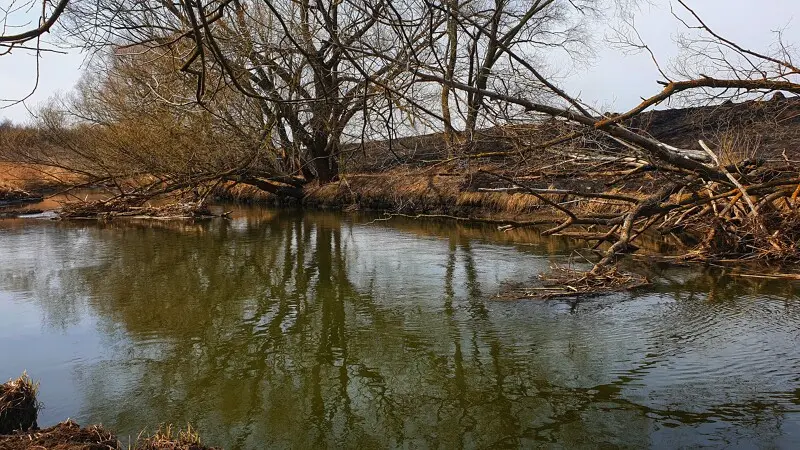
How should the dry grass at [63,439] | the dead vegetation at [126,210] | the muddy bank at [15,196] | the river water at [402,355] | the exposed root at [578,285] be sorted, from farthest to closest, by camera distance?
the muddy bank at [15,196] → the dead vegetation at [126,210] → the exposed root at [578,285] → the river water at [402,355] → the dry grass at [63,439]

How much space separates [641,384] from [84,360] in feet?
13.4

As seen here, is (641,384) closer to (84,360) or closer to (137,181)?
(84,360)

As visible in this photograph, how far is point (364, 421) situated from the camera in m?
3.73

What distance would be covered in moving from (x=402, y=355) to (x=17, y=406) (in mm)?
2580

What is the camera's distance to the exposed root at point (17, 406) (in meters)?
3.21

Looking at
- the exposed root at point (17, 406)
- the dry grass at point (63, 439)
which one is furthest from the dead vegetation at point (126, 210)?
the dry grass at point (63, 439)

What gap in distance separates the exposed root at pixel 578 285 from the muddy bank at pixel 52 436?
13.7 feet

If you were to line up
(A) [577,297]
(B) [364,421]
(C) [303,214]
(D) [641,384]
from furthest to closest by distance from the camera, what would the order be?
(C) [303,214] < (A) [577,297] < (D) [641,384] < (B) [364,421]

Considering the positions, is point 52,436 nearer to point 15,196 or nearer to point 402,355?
point 402,355

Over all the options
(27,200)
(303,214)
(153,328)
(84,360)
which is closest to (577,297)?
(153,328)

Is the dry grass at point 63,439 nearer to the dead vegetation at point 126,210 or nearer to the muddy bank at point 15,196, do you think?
the dead vegetation at point 126,210

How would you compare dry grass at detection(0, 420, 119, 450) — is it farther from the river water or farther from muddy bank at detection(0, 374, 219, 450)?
the river water

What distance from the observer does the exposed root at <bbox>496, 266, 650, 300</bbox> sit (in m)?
6.48

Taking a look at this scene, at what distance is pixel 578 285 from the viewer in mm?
6688
